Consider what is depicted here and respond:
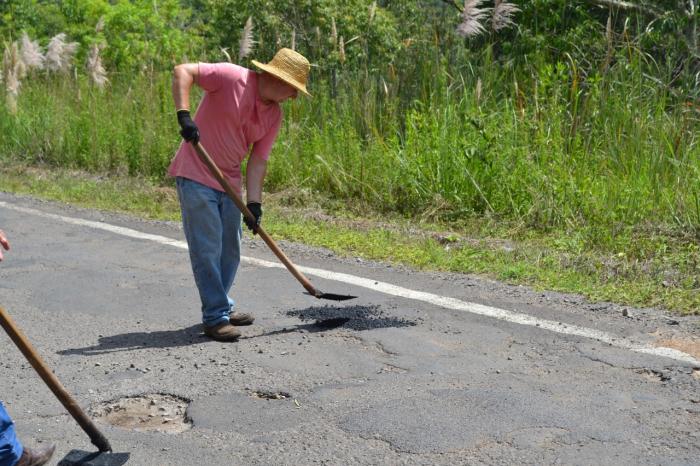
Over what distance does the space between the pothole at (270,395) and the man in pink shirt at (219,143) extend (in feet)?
2.81

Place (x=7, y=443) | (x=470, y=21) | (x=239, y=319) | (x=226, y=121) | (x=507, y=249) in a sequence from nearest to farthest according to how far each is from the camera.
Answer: (x=7, y=443) < (x=226, y=121) < (x=239, y=319) < (x=507, y=249) < (x=470, y=21)

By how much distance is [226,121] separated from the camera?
5527mm

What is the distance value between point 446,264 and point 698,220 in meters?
1.99

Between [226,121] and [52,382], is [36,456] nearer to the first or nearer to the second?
[52,382]

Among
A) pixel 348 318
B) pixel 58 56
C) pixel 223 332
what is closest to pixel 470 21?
pixel 348 318

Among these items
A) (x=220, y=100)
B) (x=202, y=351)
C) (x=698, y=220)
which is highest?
(x=220, y=100)

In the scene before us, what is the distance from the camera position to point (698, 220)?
7.45m

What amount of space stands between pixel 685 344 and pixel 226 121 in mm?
2731

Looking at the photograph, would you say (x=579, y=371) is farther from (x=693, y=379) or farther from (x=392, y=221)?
(x=392, y=221)

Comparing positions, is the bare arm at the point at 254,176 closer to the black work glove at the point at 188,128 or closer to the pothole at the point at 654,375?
the black work glove at the point at 188,128

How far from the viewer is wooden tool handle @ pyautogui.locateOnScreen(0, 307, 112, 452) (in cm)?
362

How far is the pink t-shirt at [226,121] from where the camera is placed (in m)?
5.45

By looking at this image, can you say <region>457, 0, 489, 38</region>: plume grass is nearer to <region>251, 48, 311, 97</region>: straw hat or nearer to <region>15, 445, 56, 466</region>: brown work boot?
<region>251, 48, 311, 97</region>: straw hat

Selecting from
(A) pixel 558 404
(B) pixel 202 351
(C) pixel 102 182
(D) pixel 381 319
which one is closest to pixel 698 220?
(D) pixel 381 319
